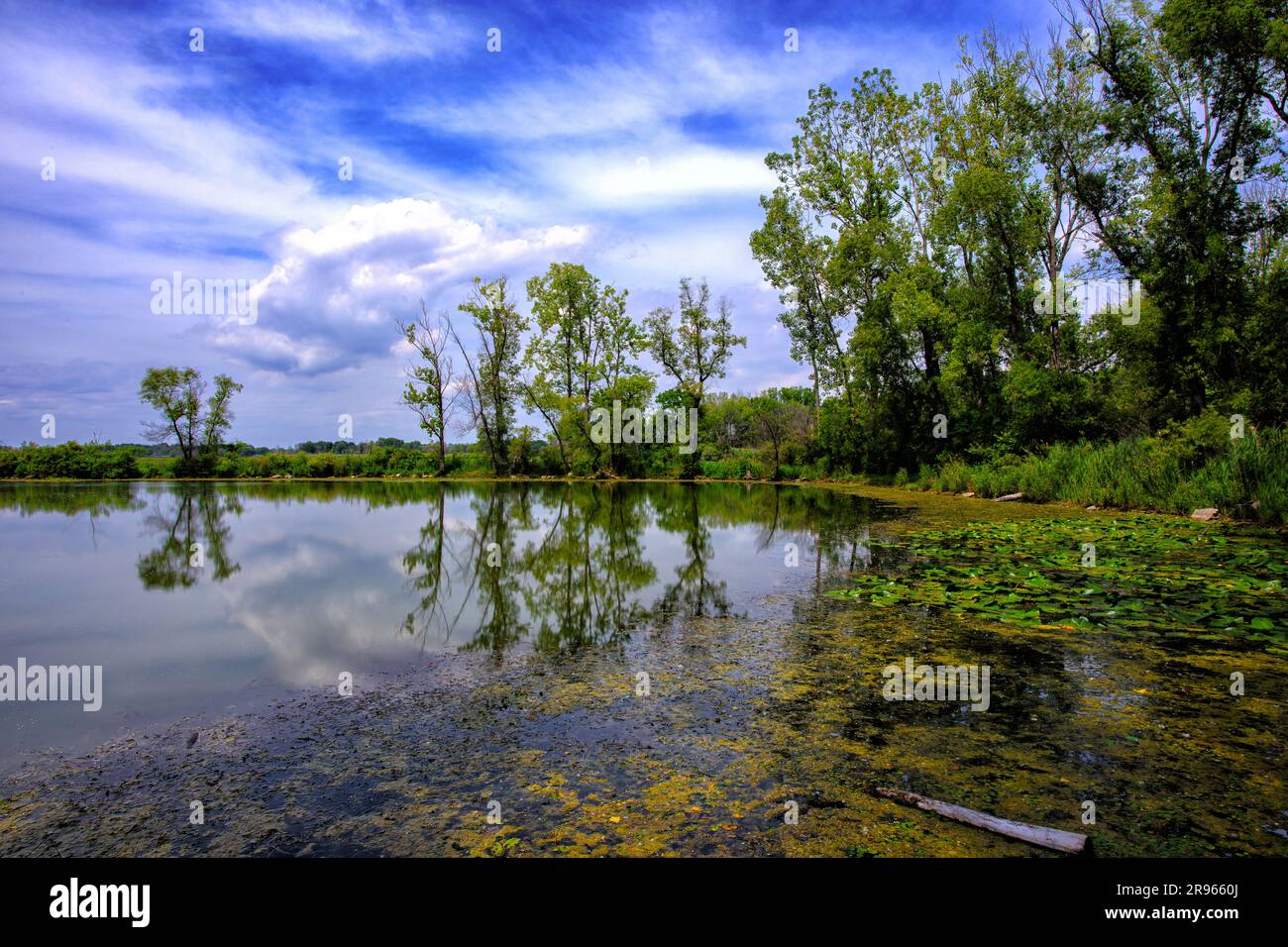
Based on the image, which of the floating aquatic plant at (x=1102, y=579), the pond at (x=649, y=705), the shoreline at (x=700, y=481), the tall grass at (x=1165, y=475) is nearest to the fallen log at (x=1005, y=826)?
the pond at (x=649, y=705)

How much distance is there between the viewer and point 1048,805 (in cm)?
286

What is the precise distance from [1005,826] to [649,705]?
7.06 feet

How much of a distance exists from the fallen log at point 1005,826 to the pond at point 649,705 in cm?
6

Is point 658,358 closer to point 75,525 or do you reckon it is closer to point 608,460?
point 608,460

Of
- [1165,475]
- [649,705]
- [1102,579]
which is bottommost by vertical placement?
[649,705]

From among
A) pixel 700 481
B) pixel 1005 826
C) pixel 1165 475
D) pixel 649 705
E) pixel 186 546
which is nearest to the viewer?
pixel 1005 826

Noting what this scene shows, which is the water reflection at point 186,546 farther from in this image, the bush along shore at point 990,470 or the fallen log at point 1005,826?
the bush along shore at point 990,470

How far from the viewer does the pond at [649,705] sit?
9.10ft

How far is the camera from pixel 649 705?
13.8 ft

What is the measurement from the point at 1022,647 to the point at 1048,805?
2881 millimetres

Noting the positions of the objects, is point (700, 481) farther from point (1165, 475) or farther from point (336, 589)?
point (336, 589)

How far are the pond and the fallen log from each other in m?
0.06

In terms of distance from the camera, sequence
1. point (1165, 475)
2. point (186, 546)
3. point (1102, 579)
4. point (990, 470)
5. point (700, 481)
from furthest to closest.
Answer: point (700, 481) → point (990, 470) → point (1165, 475) → point (186, 546) → point (1102, 579)

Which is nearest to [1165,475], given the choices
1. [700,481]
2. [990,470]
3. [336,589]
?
[990,470]
